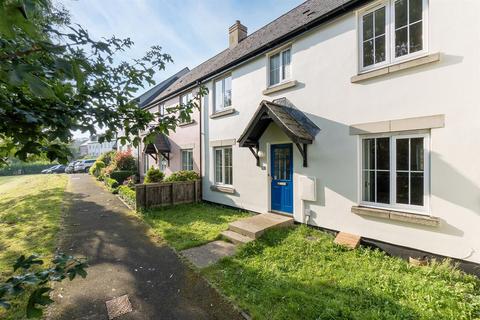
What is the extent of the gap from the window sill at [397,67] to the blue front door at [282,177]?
2919mm

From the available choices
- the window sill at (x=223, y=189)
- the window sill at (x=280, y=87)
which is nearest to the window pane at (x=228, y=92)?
the window sill at (x=280, y=87)

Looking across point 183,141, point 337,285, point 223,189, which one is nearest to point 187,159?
point 183,141

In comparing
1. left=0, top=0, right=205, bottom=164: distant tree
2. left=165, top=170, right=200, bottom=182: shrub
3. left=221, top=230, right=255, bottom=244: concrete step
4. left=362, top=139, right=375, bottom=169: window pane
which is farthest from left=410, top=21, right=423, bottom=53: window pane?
left=165, top=170, right=200, bottom=182: shrub

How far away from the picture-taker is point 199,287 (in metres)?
4.73

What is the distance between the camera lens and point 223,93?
442 inches

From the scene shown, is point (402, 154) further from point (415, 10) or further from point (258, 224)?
point (258, 224)

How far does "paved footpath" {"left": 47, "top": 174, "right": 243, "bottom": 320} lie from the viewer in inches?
160

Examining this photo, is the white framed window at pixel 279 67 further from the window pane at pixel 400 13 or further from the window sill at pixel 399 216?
the window sill at pixel 399 216

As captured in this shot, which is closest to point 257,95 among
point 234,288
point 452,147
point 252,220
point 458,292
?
point 252,220

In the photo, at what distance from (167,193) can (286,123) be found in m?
6.88

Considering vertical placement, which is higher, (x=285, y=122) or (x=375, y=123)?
(x=285, y=122)

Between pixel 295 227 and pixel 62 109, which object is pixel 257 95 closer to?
pixel 295 227

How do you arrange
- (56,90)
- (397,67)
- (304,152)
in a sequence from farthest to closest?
(304,152)
(397,67)
(56,90)

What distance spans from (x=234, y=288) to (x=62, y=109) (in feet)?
13.3
